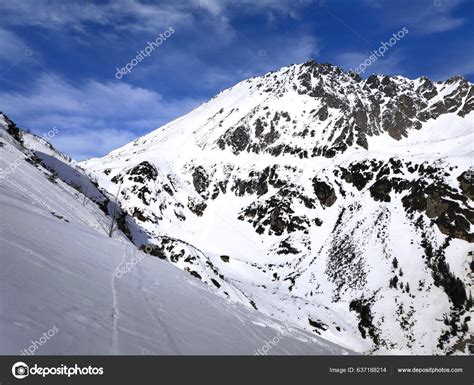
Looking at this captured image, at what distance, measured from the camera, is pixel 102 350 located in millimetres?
4250

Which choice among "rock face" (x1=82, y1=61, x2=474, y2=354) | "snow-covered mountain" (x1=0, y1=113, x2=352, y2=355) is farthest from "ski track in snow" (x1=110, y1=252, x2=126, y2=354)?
"rock face" (x1=82, y1=61, x2=474, y2=354)

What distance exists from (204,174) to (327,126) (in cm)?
4048

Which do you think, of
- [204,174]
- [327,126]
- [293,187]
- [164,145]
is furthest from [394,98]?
[164,145]

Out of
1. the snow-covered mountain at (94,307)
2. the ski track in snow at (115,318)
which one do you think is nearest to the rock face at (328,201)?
the snow-covered mountain at (94,307)

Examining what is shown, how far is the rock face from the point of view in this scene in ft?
144
